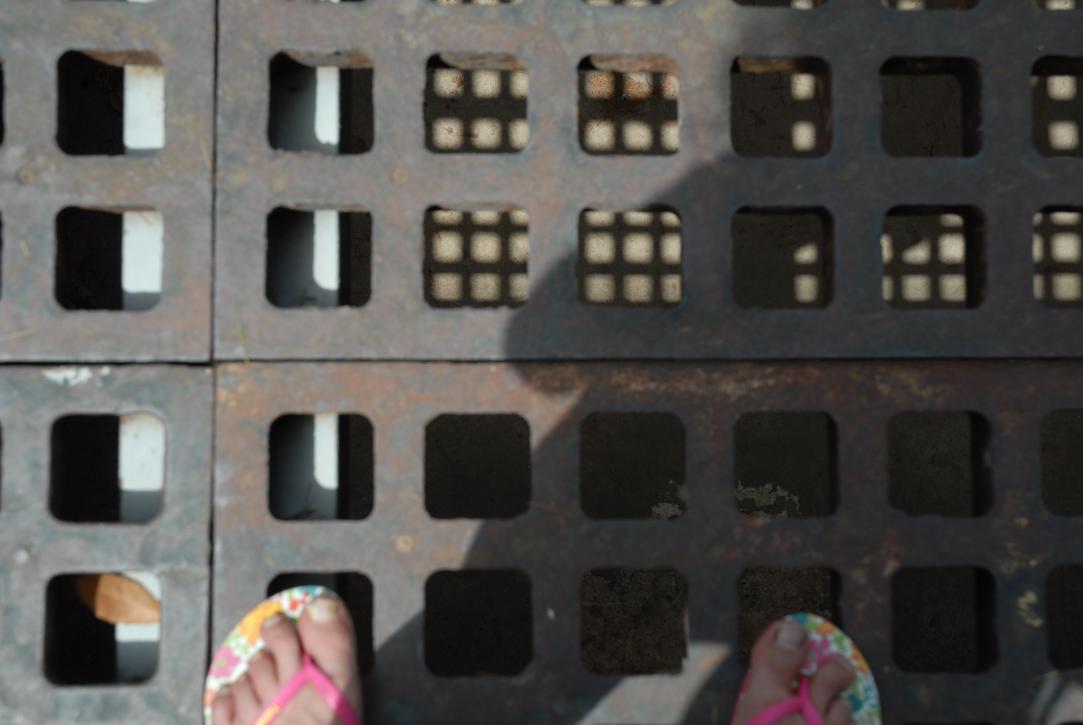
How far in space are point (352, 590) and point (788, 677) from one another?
969 millimetres

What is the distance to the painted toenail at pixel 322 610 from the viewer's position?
1.25 metres

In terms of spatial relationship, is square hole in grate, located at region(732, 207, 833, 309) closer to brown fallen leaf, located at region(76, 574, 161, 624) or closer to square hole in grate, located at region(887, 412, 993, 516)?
square hole in grate, located at region(887, 412, 993, 516)

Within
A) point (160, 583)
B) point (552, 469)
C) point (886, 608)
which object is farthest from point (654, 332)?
point (160, 583)

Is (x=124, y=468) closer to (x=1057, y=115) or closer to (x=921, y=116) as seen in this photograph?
(x=921, y=116)

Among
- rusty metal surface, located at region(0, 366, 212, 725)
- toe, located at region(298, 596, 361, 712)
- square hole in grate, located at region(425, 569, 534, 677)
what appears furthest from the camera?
square hole in grate, located at region(425, 569, 534, 677)

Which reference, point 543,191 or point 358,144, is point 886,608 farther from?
point 358,144

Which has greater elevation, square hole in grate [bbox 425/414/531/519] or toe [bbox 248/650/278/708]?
square hole in grate [bbox 425/414/531/519]

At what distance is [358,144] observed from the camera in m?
1.97

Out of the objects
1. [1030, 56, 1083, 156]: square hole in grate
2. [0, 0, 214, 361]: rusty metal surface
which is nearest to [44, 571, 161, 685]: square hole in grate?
[0, 0, 214, 361]: rusty metal surface

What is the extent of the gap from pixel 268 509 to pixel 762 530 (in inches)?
25.4

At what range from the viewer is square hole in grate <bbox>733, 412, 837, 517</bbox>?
1970 mm

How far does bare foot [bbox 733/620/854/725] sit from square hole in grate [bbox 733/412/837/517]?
675 millimetres

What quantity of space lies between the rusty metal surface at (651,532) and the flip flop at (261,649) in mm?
29

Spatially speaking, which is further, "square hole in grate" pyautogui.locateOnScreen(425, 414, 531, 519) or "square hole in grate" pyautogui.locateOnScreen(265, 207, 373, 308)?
"square hole in grate" pyautogui.locateOnScreen(425, 414, 531, 519)
